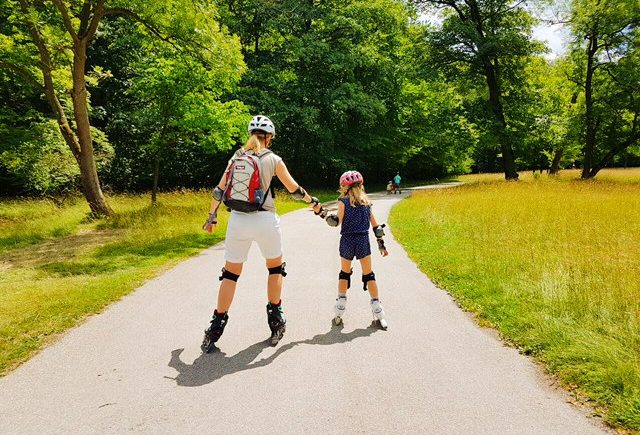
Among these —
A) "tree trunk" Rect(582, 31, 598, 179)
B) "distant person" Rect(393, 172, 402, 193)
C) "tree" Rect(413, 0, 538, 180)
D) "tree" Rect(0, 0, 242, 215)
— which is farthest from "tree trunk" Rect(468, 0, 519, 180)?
"tree" Rect(0, 0, 242, 215)

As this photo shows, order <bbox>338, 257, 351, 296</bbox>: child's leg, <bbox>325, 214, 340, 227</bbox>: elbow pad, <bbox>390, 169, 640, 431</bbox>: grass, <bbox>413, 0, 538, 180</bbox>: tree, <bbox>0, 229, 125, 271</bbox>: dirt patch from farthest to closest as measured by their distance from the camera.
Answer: <bbox>413, 0, 538, 180</bbox>: tree, <bbox>0, 229, 125, 271</bbox>: dirt patch, <bbox>338, 257, 351, 296</bbox>: child's leg, <bbox>325, 214, 340, 227</bbox>: elbow pad, <bbox>390, 169, 640, 431</bbox>: grass

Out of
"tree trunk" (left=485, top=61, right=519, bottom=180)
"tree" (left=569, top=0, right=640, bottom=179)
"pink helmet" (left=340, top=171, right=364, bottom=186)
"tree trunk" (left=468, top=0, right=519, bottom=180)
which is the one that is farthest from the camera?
"tree trunk" (left=485, top=61, right=519, bottom=180)

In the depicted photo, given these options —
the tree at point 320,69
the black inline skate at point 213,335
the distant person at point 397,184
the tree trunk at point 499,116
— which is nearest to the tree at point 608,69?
the tree trunk at point 499,116

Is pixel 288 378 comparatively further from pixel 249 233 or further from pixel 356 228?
pixel 356 228

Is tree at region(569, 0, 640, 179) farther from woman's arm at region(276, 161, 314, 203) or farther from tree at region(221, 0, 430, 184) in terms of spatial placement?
woman's arm at region(276, 161, 314, 203)

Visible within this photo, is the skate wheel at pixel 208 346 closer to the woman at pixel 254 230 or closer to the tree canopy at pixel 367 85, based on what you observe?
the woman at pixel 254 230

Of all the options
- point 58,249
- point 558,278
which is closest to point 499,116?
point 558,278

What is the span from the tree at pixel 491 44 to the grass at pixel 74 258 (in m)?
15.7

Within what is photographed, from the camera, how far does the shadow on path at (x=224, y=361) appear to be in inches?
140

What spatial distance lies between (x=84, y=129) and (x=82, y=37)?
288cm

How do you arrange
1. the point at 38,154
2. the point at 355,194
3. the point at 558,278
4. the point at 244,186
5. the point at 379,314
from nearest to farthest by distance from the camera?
the point at 244,186 → the point at 379,314 → the point at 355,194 → the point at 558,278 → the point at 38,154

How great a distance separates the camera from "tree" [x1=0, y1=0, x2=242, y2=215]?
12.5m

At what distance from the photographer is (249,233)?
406cm

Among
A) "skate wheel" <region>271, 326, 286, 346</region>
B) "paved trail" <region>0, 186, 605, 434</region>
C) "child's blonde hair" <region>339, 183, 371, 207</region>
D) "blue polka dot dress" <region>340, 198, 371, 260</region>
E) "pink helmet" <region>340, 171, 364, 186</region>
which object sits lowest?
"paved trail" <region>0, 186, 605, 434</region>
